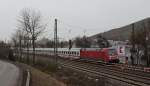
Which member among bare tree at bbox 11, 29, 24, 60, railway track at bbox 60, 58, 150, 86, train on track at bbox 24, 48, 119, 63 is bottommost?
railway track at bbox 60, 58, 150, 86

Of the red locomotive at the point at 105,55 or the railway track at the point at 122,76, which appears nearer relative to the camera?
the railway track at the point at 122,76

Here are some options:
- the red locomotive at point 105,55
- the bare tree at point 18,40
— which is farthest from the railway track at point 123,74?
the bare tree at point 18,40

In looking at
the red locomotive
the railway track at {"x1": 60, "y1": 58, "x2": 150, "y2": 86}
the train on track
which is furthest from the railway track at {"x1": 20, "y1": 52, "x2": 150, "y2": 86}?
the train on track

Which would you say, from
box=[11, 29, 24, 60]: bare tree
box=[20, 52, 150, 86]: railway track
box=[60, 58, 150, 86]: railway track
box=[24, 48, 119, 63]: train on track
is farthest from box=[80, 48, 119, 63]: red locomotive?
box=[11, 29, 24, 60]: bare tree

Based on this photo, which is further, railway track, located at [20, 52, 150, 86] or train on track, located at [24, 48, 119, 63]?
train on track, located at [24, 48, 119, 63]

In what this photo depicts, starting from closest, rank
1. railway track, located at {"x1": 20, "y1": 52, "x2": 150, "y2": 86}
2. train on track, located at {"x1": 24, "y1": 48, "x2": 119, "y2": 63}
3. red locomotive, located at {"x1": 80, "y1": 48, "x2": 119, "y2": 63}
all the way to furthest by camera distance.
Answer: railway track, located at {"x1": 20, "y1": 52, "x2": 150, "y2": 86}
red locomotive, located at {"x1": 80, "y1": 48, "x2": 119, "y2": 63}
train on track, located at {"x1": 24, "y1": 48, "x2": 119, "y2": 63}

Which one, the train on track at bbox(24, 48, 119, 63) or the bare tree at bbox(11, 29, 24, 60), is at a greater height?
the bare tree at bbox(11, 29, 24, 60)

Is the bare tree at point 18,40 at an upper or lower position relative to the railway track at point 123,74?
upper

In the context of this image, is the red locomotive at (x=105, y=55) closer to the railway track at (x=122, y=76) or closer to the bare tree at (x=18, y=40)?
the railway track at (x=122, y=76)

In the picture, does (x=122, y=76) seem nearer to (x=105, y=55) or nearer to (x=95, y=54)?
(x=105, y=55)

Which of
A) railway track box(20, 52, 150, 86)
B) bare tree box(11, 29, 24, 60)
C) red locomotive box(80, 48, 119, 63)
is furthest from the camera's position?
bare tree box(11, 29, 24, 60)

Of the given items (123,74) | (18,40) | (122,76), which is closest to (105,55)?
(123,74)

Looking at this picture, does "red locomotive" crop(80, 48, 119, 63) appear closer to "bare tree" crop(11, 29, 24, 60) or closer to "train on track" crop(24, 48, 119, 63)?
"train on track" crop(24, 48, 119, 63)

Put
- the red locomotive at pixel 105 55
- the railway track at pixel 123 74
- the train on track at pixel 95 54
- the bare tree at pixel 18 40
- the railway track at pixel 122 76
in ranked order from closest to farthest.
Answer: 1. the railway track at pixel 122 76
2. the railway track at pixel 123 74
3. the red locomotive at pixel 105 55
4. the train on track at pixel 95 54
5. the bare tree at pixel 18 40
